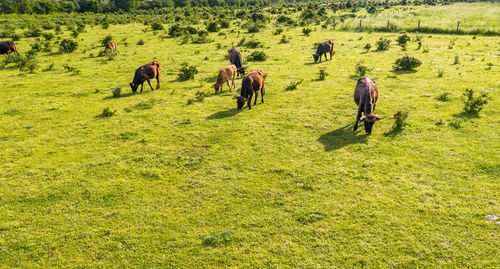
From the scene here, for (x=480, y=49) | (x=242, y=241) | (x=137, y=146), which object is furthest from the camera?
(x=480, y=49)

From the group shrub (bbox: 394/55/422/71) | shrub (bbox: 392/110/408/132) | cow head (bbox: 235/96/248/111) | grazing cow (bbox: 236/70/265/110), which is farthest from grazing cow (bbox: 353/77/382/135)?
shrub (bbox: 394/55/422/71)

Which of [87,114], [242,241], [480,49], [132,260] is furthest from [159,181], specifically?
[480,49]

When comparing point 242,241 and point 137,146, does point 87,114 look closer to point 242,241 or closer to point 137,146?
point 137,146

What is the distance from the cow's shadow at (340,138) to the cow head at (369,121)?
1.01ft

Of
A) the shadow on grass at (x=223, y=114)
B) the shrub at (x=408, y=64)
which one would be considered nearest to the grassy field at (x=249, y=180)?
the shadow on grass at (x=223, y=114)

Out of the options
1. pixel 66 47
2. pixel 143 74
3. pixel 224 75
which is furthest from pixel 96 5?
pixel 224 75

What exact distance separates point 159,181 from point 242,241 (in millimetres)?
3881

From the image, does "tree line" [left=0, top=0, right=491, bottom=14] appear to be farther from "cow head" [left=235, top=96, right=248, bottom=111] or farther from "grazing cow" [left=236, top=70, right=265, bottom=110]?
"cow head" [left=235, top=96, right=248, bottom=111]

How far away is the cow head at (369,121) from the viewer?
10.5m

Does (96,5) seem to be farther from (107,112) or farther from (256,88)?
(256,88)

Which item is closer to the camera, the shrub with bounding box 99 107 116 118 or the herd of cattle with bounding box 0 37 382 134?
the herd of cattle with bounding box 0 37 382 134

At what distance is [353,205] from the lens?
762cm

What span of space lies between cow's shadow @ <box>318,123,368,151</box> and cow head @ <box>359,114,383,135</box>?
31cm

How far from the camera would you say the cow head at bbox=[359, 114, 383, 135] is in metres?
10.5
